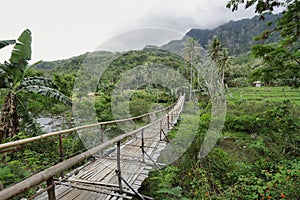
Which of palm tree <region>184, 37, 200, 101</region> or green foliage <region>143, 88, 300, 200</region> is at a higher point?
palm tree <region>184, 37, 200, 101</region>

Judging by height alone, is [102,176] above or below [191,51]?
below

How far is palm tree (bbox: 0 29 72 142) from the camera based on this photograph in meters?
3.67

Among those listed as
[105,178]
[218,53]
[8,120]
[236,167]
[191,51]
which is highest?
[191,51]

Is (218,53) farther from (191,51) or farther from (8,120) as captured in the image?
(8,120)

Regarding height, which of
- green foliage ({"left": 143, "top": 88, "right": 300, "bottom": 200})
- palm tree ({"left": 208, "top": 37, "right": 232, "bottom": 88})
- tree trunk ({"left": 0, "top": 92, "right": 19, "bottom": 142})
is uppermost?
palm tree ({"left": 208, "top": 37, "right": 232, "bottom": 88})

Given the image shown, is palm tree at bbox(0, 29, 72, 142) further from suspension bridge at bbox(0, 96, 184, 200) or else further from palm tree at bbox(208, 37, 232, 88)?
palm tree at bbox(208, 37, 232, 88)

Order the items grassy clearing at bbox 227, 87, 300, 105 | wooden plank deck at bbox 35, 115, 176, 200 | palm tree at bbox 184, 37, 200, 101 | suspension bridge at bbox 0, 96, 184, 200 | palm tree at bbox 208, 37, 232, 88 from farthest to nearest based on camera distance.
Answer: palm tree at bbox 184, 37, 200, 101
palm tree at bbox 208, 37, 232, 88
grassy clearing at bbox 227, 87, 300, 105
wooden plank deck at bbox 35, 115, 176, 200
suspension bridge at bbox 0, 96, 184, 200

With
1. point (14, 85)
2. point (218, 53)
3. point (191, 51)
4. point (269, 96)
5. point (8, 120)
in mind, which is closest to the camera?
point (8, 120)

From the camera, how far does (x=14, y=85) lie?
155 inches

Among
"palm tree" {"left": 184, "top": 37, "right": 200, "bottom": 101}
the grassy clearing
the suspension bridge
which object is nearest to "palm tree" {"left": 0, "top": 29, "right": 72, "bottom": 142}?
the suspension bridge

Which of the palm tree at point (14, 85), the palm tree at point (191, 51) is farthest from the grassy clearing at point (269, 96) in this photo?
the palm tree at point (14, 85)

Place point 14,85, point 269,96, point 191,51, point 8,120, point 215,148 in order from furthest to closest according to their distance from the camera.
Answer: point 191,51 → point 269,96 → point 215,148 → point 14,85 → point 8,120

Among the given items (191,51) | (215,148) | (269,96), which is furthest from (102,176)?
(269,96)

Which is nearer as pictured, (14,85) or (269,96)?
(14,85)
